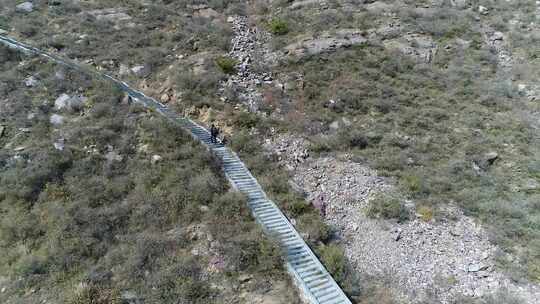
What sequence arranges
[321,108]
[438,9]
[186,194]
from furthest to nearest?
[438,9]
[321,108]
[186,194]

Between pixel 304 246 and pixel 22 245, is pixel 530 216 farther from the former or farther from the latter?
pixel 22 245

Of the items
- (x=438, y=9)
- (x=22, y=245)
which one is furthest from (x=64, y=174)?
(x=438, y=9)

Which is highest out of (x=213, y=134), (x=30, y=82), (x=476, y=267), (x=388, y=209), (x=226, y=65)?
(x=226, y=65)

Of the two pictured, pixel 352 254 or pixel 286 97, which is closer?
pixel 352 254

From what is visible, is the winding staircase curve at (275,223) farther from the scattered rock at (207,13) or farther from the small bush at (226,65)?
the scattered rock at (207,13)

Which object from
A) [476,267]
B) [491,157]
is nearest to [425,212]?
[476,267]

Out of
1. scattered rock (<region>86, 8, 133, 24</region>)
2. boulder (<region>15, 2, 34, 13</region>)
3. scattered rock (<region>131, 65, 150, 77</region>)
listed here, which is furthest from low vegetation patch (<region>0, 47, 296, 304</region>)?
boulder (<region>15, 2, 34, 13</region>)

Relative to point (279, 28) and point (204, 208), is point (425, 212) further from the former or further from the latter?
point (279, 28)
